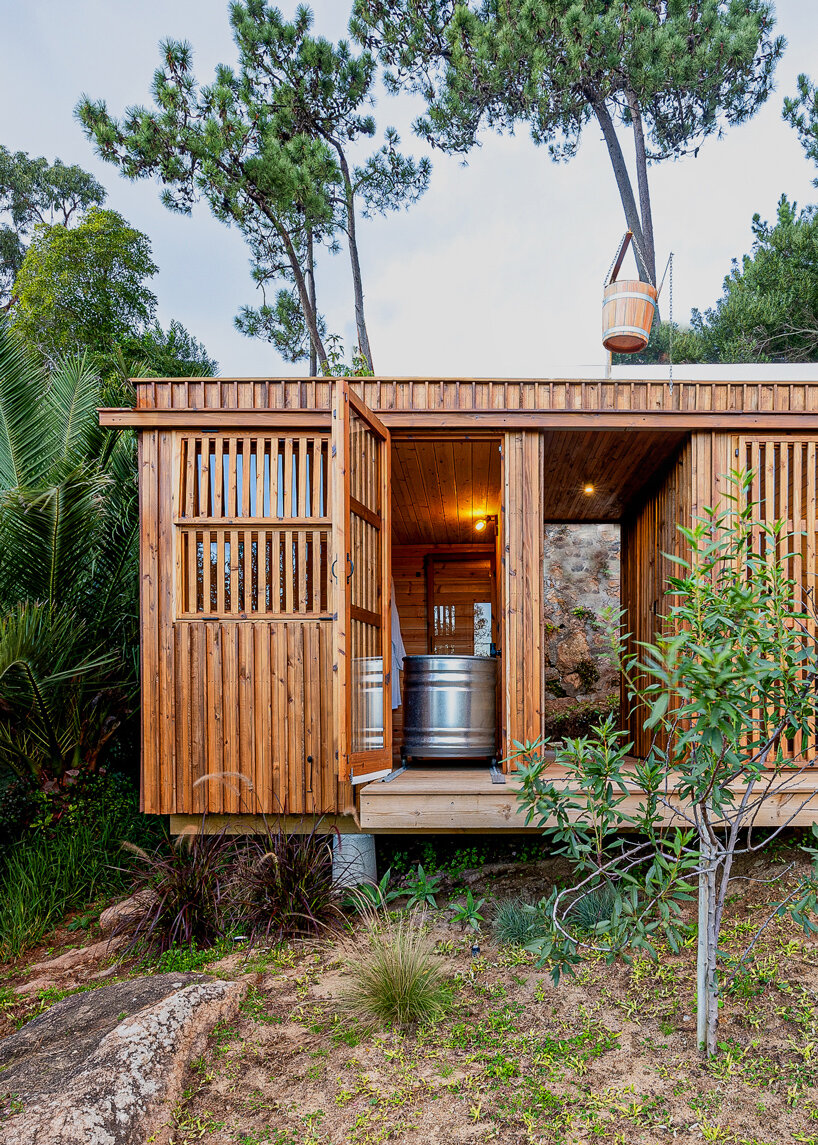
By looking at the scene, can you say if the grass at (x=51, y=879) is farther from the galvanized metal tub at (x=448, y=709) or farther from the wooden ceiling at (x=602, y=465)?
the wooden ceiling at (x=602, y=465)

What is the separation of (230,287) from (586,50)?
10076 millimetres

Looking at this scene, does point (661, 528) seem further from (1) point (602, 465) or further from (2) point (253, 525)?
(2) point (253, 525)

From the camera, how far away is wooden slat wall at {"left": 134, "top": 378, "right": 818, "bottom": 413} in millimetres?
5113

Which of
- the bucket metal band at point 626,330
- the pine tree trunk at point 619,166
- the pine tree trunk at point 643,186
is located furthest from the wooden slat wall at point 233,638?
the pine tree trunk at point 643,186

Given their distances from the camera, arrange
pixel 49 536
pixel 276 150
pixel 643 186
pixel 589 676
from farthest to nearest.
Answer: pixel 643 186
pixel 276 150
pixel 589 676
pixel 49 536

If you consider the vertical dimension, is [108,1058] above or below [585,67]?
below

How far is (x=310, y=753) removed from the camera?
4.94 meters

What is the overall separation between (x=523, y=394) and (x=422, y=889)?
3139mm

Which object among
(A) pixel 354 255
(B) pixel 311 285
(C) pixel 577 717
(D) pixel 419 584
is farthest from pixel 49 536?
(A) pixel 354 255

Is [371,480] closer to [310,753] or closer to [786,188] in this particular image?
[310,753]

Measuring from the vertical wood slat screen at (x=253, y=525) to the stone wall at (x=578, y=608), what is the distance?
5.38m

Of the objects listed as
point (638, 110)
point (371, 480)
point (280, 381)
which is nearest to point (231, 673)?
point (371, 480)

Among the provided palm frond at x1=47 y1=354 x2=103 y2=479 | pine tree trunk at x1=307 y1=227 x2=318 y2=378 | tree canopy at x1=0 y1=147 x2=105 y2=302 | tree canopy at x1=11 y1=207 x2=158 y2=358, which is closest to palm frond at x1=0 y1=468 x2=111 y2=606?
palm frond at x1=47 y1=354 x2=103 y2=479

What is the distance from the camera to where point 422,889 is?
442 centimetres
